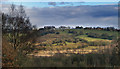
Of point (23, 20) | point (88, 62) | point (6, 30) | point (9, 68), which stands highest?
point (23, 20)

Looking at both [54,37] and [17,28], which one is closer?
[17,28]

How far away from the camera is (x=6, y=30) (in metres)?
22.6

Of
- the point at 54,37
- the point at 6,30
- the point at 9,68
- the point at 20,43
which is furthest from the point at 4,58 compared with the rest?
the point at 54,37

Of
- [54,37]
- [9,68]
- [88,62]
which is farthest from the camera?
[54,37]

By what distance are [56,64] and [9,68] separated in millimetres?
4349

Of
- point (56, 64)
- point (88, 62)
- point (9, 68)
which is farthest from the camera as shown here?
point (9, 68)

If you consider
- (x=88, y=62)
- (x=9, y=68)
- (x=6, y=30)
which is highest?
(x=6, y=30)

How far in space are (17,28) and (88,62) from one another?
18.1 meters

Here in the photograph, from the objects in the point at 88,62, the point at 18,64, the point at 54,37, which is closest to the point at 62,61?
the point at 88,62

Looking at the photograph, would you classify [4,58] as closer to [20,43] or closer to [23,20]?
[20,43]

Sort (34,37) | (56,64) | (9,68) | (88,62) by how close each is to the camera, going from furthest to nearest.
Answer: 1. (34,37)
2. (9,68)
3. (88,62)
4. (56,64)

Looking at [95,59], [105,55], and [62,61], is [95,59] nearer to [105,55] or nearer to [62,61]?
[105,55]

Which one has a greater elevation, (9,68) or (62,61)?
(62,61)

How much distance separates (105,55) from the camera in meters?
7.53
